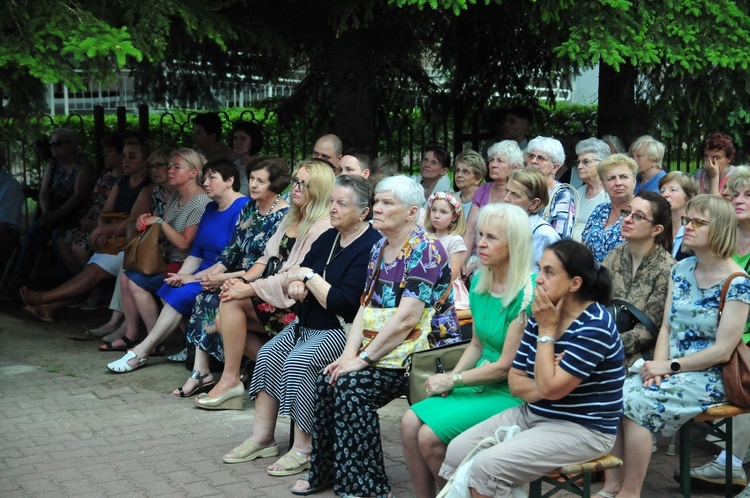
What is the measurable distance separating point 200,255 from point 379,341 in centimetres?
298

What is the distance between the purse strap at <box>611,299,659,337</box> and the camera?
512 cm

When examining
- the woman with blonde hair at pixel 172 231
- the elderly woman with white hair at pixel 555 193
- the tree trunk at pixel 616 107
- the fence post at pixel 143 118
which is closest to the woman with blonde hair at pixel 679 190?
the elderly woman with white hair at pixel 555 193

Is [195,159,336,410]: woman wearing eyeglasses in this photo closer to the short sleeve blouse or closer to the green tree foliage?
the short sleeve blouse

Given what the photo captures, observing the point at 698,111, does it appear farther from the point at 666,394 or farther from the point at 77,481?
the point at 77,481

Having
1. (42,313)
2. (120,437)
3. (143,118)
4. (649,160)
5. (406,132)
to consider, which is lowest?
(120,437)

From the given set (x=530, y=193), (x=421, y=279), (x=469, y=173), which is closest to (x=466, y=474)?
(x=421, y=279)

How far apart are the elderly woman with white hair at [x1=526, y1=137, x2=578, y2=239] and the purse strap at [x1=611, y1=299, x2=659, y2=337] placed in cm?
113

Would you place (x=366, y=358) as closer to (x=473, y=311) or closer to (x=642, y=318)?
(x=473, y=311)

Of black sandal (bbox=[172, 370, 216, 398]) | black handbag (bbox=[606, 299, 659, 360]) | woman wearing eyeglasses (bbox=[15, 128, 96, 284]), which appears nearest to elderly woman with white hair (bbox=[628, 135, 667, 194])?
black handbag (bbox=[606, 299, 659, 360])

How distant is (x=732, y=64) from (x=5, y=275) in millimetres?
7323

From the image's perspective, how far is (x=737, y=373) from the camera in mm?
4730

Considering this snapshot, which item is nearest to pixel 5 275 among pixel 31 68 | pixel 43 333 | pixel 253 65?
pixel 43 333

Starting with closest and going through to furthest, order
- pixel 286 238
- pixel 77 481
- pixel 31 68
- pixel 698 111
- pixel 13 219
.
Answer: pixel 77 481, pixel 31 68, pixel 286 238, pixel 698 111, pixel 13 219

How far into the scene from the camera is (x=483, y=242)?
4.66 m
